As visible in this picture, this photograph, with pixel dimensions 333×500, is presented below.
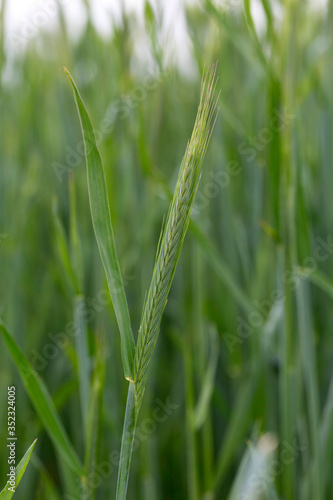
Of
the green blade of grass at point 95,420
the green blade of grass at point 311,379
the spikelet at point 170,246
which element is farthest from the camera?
the green blade of grass at point 311,379

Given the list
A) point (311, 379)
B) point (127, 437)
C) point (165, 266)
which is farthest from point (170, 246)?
point (311, 379)

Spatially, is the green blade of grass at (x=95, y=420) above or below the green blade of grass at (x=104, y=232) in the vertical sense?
below

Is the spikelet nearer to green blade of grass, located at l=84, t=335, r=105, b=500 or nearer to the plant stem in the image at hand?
the plant stem

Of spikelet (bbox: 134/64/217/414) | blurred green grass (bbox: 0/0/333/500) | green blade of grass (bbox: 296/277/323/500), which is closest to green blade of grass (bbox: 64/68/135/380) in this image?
spikelet (bbox: 134/64/217/414)

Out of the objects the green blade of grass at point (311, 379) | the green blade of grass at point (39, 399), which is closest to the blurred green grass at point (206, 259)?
the green blade of grass at point (311, 379)

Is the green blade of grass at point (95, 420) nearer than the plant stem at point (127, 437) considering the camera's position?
No

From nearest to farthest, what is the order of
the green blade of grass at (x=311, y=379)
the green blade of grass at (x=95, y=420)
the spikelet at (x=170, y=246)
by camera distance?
the spikelet at (x=170, y=246) < the green blade of grass at (x=95, y=420) < the green blade of grass at (x=311, y=379)

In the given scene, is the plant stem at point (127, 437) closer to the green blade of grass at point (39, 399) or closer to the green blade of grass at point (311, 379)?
the green blade of grass at point (39, 399)
